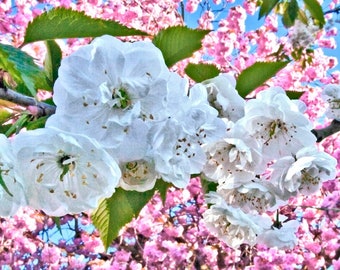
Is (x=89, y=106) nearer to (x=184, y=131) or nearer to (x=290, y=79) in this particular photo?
(x=184, y=131)

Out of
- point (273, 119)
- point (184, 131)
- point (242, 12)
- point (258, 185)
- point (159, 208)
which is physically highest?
point (184, 131)

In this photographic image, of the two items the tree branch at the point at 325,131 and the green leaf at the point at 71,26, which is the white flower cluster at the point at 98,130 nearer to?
the green leaf at the point at 71,26

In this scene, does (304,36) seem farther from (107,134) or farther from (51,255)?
(107,134)

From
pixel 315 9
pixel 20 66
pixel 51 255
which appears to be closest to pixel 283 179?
pixel 20 66

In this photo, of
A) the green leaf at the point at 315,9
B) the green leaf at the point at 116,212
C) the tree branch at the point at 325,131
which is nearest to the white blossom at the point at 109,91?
the green leaf at the point at 116,212

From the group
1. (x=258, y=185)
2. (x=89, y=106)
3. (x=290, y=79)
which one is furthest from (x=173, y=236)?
(x=89, y=106)
